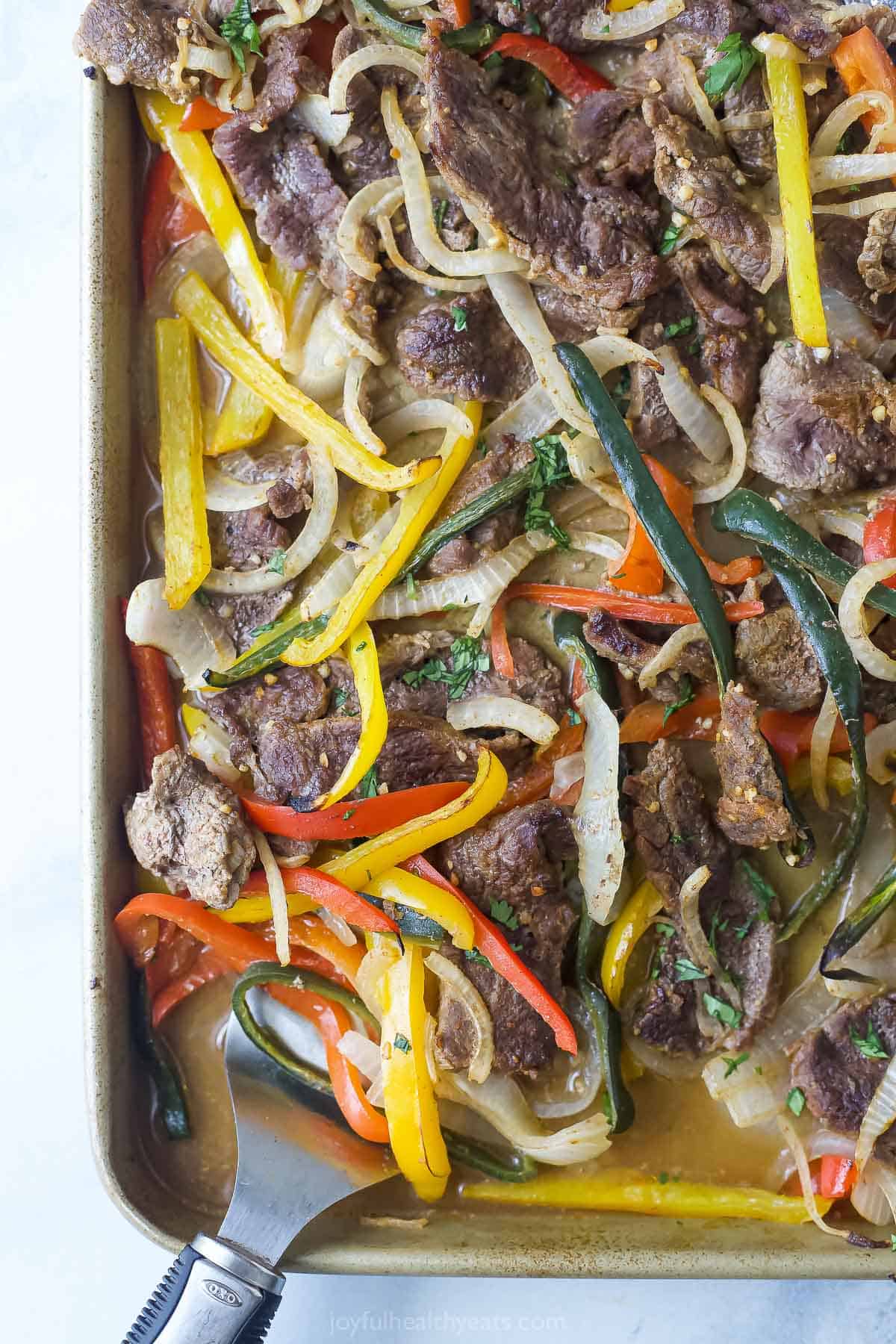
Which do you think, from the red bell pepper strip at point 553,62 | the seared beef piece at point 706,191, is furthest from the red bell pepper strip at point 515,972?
the red bell pepper strip at point 553,62

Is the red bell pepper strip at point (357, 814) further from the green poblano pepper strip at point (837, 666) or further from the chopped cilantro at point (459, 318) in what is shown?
the chopped cilantro at point (459, 318)

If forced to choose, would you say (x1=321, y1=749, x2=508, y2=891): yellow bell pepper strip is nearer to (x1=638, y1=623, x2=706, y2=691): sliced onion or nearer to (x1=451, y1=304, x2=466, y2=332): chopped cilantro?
(x1=638, y1=623, x2=706, y2=691): sliced onion

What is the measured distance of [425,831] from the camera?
2949 mm

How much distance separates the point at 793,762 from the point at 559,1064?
3.70 feet

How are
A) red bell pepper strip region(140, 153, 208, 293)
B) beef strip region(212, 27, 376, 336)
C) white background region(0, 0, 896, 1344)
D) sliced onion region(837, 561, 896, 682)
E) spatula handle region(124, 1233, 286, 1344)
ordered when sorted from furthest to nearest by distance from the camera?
white background region(0, 0, 896, 1344), red bell pepper strip region(140, 153, 208, 293), beef strip region(212, 27, 376, 336), sliced onion region(837, 561, 896, 682), spatula handle region(124, 1233, 286, 1344)

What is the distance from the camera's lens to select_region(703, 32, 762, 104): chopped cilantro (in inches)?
114

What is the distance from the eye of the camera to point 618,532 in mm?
3154

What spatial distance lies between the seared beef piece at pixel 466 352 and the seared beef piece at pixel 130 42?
951 mm

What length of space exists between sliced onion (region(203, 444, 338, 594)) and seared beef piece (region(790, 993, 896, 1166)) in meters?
2.02

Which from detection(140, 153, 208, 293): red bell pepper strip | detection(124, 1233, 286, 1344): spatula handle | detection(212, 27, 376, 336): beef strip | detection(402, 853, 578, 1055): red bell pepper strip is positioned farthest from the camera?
detection(140, 153, 208, 293): red bell pepper strip

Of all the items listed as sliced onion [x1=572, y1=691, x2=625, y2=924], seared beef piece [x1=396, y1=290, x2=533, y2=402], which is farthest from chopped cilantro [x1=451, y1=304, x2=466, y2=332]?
sliced onion [x1=572, y1=691, x2=625, y2=924]

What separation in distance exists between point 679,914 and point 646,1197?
804 millimetres

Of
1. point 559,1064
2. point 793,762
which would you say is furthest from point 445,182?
point 559,1064

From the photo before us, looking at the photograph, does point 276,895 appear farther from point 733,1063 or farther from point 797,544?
point 797,544
